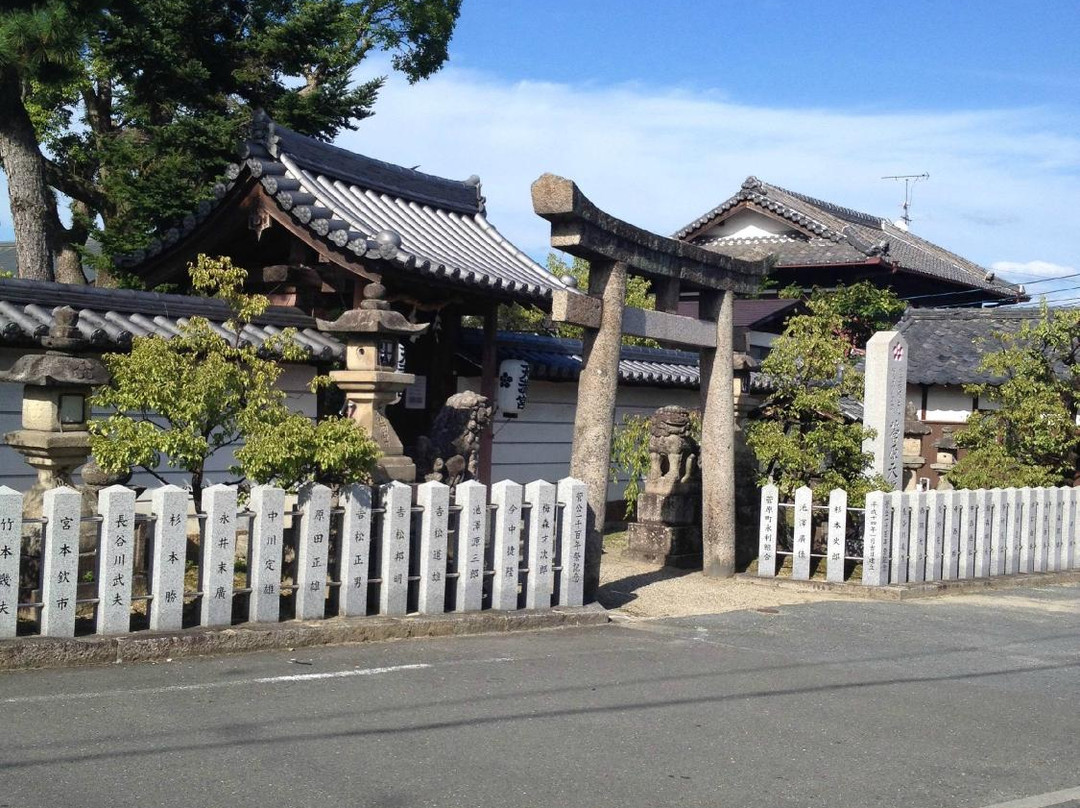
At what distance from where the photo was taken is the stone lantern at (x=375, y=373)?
9898mm

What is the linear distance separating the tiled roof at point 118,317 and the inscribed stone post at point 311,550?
226cm

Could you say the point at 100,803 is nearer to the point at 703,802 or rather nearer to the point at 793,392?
the point at 703,802

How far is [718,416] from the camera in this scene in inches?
496

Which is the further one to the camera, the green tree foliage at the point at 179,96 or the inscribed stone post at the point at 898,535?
the green tree foliage at the point at 179,96

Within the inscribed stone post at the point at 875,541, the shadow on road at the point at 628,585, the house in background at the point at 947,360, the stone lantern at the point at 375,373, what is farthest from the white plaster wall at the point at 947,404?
the stone lantern at the point at 375,373

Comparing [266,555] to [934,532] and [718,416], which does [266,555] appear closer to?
[718,416]

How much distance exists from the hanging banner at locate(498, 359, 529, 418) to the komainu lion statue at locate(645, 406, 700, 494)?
210 cm

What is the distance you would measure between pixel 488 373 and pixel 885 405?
200 inches

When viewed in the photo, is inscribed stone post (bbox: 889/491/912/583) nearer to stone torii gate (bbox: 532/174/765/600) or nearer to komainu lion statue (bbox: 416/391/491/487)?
stone torii gate (bbox: 532/174/765/600)

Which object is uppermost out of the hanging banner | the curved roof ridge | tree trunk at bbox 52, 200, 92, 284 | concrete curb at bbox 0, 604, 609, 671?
the curved roof ridge

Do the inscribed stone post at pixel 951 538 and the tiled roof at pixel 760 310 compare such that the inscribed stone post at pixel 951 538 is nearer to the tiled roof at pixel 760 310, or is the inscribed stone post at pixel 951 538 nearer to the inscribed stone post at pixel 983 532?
the inscribed stone post at pixel 983 532

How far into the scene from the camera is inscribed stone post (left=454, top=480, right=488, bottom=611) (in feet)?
29.6

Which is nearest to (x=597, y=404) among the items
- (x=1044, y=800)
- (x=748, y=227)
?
(x=1044, y=800)

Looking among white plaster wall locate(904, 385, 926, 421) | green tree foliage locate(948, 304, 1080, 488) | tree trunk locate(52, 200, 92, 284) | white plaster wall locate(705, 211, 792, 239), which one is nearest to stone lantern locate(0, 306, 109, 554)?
tree trunk locate(52, 200, 92, 284)
